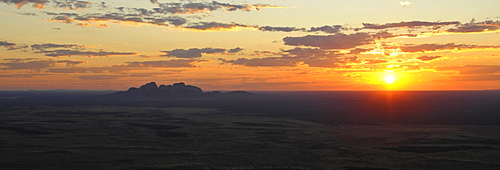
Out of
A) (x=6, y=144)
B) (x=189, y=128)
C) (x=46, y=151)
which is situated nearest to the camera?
(x=46, y=151)

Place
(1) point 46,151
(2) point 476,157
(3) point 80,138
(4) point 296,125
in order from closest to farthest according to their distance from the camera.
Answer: (2) point 476,157
(1) point 46,151
(3) point 80,138
(4) point 296,125

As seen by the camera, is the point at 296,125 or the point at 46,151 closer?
the point at 46,151

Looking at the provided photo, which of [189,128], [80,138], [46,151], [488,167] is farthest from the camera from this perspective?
[189,128]

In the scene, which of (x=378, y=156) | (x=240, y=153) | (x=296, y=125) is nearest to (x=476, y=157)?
(x=378, y=156)

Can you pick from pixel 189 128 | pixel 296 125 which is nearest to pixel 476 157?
pixel 296 125

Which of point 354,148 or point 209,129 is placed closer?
point 354,148

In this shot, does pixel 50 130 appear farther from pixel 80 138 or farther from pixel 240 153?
pixel 240 153

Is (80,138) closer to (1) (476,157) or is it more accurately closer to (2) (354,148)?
(2) (354,148)

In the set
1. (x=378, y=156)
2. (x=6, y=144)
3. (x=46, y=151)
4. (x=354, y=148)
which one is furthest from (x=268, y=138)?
(x=6, y=144)

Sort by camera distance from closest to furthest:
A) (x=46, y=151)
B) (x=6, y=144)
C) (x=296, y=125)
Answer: (x=46, y=151), (x=6, y=144), (x=296, y=125)
